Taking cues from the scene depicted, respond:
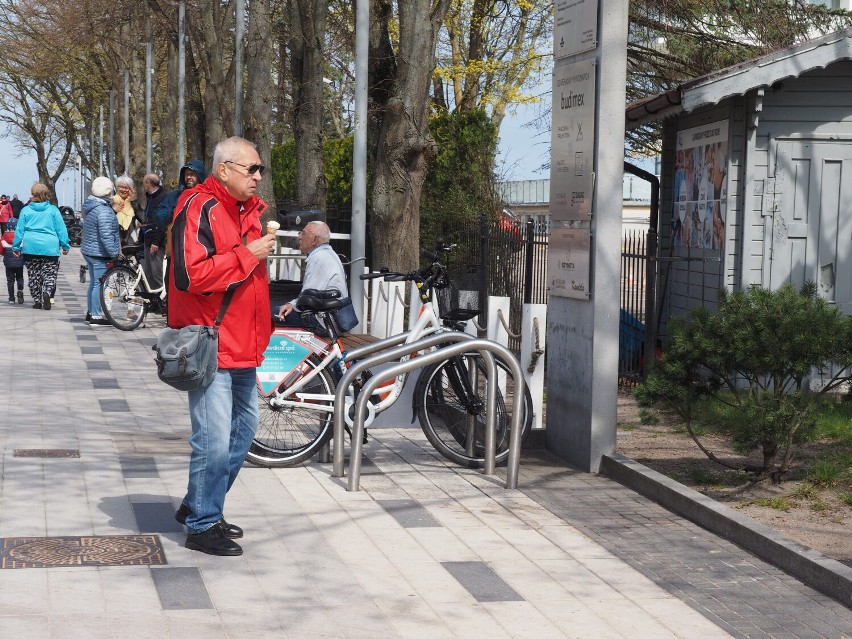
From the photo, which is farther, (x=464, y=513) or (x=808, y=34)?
(x=808, y=34)

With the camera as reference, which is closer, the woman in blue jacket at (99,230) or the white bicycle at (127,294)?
the white bicycle at (127,294)

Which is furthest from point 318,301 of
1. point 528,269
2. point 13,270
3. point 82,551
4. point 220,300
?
point 13,270

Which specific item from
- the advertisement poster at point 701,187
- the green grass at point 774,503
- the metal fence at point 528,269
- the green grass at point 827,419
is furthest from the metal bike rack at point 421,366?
the advertisement poster at point 701,187

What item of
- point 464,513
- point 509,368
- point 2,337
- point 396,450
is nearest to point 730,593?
point 464,513

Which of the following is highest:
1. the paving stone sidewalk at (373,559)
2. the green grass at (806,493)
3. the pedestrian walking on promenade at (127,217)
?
the pedestrian walking on promenade at (127,217)

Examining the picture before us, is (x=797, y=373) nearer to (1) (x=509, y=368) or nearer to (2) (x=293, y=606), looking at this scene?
(1) (x=509, y=368)

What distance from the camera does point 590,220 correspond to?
8.84m

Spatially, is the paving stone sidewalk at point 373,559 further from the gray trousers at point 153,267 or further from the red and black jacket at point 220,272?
the gray trousers at point 153,267

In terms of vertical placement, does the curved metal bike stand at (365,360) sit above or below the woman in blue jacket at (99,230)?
below

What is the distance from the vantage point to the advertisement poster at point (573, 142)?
8.85 m

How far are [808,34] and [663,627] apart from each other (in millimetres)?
16482

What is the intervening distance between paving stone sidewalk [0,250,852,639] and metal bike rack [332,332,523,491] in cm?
15

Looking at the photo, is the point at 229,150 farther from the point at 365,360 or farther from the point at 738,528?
the point at 738,528

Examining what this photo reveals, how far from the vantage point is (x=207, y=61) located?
27109 millimetres
